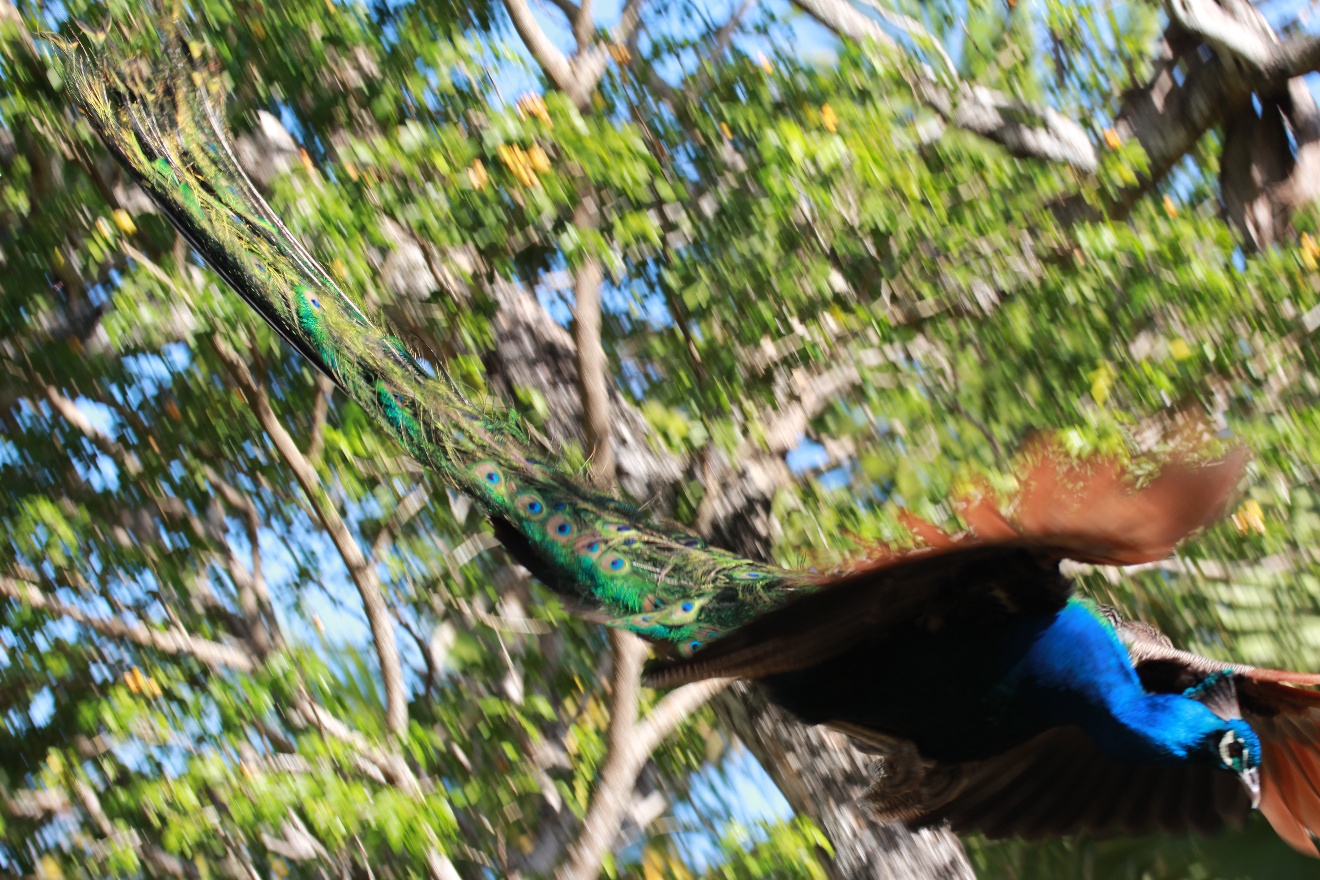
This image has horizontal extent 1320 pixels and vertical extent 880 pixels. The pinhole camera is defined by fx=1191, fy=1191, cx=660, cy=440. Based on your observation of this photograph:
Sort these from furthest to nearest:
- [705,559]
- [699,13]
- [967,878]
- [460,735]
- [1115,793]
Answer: [460,735]
[699,13]
[967,878]
[1115,793]
[705,559]

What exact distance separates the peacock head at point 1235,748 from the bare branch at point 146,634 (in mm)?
3231

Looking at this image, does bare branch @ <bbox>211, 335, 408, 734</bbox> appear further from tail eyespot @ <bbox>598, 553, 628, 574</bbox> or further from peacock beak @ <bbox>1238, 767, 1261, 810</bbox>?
peacock beak @ <bbox>1238, 767, 1261, 810</bbox>

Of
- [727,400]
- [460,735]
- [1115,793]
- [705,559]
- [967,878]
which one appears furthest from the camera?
[460,735]

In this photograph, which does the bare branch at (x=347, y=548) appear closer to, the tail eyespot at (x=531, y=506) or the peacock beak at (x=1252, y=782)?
the tail eyespot at (x=531, y=506)

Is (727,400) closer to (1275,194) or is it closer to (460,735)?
(460,735)

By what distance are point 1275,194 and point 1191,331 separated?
97 centimetres

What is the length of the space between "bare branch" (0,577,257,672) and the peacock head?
3231mm

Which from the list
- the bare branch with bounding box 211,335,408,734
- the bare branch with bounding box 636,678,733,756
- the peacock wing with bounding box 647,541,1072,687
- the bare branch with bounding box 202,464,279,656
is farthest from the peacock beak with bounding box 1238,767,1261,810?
the bare branch with bounding box 202,464,279,656

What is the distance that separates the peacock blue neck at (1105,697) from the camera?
269 centimetres

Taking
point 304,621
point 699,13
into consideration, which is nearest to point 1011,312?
point 699,13

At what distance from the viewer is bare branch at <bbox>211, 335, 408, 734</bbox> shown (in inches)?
152

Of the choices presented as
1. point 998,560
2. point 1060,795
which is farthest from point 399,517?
point 998,560

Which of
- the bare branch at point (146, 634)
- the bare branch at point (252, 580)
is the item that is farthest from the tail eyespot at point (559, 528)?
the bare branch at point (252, 580)

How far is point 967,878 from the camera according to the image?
3.80 metres
